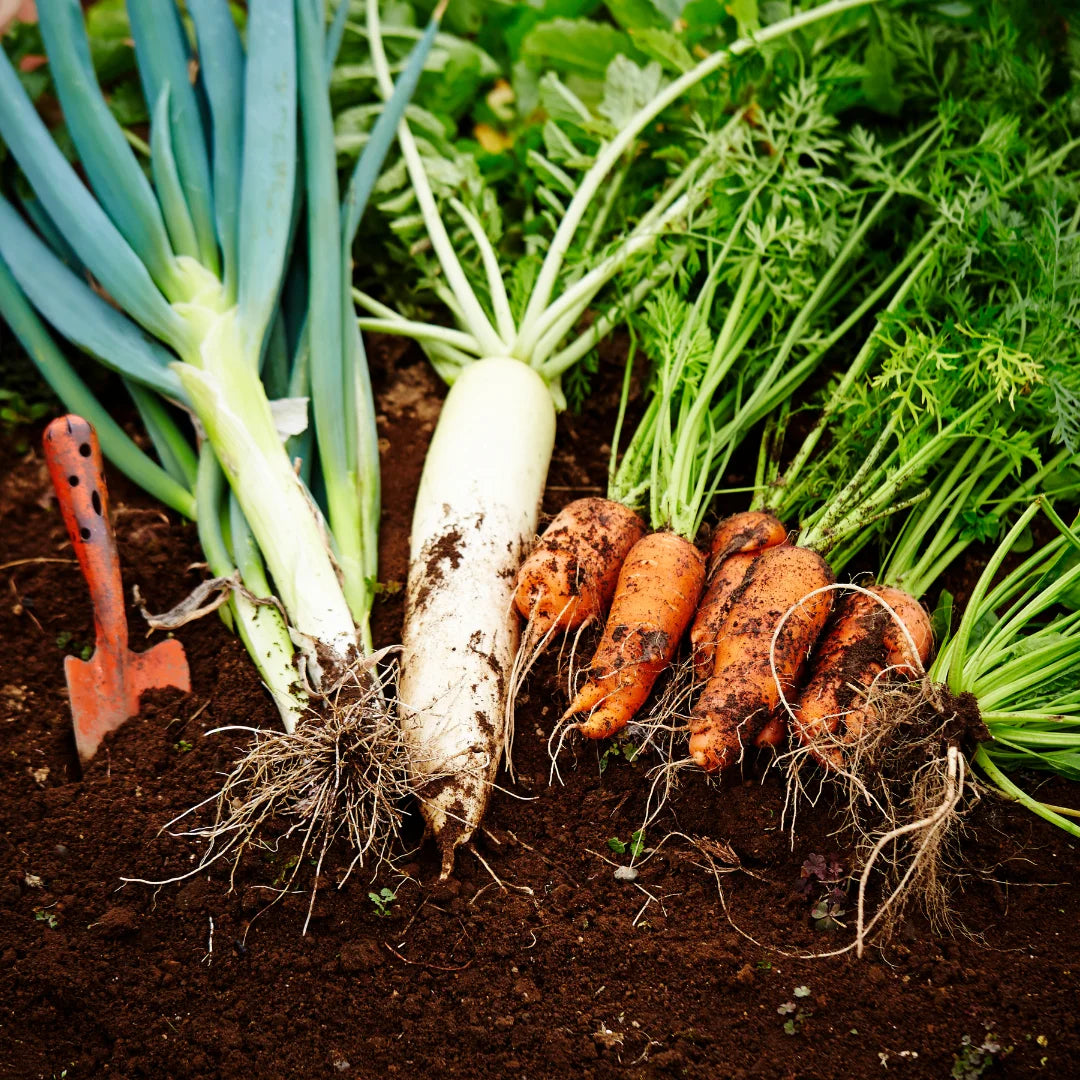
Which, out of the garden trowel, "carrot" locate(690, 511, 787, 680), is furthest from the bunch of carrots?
the garden trowel

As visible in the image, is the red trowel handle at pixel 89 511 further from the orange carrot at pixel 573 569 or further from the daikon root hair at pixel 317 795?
the orange carrot at pixel 573 569

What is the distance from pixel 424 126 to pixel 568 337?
717 millimetres

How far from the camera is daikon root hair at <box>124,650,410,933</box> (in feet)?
5.61

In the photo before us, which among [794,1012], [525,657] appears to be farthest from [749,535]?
[794,1012]

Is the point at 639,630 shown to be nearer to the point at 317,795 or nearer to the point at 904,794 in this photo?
the point at 904,794

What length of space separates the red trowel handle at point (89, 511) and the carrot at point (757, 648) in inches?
45.5

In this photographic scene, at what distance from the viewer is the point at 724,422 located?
7.80ft

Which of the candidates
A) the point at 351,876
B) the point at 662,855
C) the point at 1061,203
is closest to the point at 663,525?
the point at 662,855

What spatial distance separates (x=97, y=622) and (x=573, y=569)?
37.9 inches

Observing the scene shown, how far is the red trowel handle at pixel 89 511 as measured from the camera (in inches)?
68.5

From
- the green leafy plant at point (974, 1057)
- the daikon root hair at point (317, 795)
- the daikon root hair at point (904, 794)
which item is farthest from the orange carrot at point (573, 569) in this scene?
the green leafy plant at point (974, 1057)

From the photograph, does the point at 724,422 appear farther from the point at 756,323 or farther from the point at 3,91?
the point at 3,91

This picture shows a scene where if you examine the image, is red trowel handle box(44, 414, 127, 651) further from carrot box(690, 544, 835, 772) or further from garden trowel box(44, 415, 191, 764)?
carrot box(690, 544, 835, 772)

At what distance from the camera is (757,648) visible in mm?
1888
